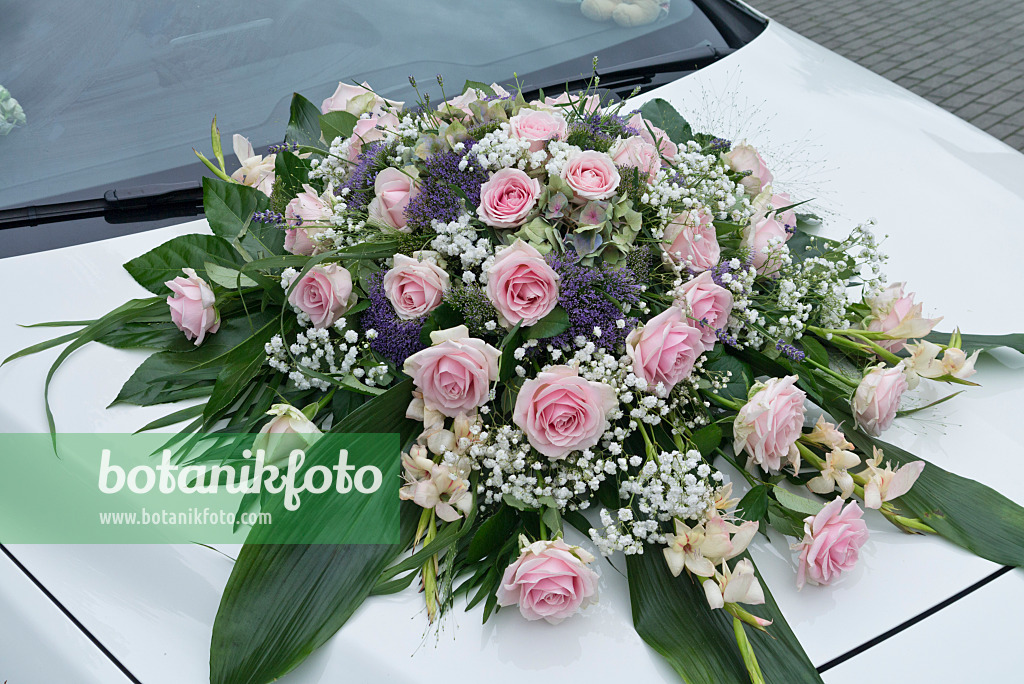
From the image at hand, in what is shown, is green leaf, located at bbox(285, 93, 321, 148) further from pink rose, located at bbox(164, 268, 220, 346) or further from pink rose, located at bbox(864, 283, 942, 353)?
pink rose, located at bbox(864, 283, 942, 353)

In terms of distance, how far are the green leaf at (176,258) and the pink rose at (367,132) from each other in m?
0.32

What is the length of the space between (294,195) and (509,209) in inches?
22.6

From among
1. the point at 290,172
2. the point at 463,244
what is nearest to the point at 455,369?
the point at 463,244

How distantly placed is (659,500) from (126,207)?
1335mm

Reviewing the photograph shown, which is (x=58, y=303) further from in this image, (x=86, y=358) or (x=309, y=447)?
(x=309, y=447)

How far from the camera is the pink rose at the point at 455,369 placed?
1163 millimetres

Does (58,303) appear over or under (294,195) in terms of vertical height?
under

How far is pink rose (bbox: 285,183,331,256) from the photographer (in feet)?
4.85

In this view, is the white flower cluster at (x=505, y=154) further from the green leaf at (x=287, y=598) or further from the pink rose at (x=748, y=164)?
the green leaf at (x=287, y=598)

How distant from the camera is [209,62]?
6.21 ft

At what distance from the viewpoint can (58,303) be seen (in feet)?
5.01

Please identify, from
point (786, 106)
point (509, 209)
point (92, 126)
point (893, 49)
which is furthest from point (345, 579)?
point (893, 49)

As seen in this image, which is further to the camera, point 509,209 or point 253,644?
point 509,209

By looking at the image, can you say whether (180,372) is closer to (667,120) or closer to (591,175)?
(591,175)
